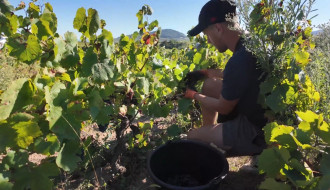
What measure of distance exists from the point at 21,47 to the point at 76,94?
44cm

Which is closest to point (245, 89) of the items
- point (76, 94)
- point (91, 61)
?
point (91, 61)

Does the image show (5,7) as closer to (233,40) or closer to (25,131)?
(25,131)

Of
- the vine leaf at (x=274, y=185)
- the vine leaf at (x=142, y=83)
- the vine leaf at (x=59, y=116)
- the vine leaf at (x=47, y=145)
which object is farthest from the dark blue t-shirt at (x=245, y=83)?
the vine leaf at (x=47, y=145)

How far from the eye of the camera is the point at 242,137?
216 centimetres

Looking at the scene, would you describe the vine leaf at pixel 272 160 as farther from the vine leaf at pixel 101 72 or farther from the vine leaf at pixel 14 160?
the vine leaf at pixel 14 160

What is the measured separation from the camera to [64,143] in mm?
1265

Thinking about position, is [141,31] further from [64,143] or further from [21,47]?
[64,143]

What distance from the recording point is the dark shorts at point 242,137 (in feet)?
7.05

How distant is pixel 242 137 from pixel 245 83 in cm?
50

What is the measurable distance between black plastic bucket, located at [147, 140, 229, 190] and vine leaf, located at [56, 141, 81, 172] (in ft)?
2.73

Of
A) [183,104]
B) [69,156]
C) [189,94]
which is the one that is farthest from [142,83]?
[69,156]

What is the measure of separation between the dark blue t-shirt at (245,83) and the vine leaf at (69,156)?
1.27 metres

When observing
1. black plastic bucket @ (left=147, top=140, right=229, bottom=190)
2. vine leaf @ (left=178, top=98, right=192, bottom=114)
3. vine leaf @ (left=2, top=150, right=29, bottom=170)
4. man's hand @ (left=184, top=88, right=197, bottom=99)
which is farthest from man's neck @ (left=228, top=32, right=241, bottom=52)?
vine leaf @ (left=2, top=150, right=29, bottom=170)

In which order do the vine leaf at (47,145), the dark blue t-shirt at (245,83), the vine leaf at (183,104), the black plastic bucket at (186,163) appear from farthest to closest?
1. the vine leaf at (183,104)
2. the black plastic bucket at (186,163)
3. the dark blue t-shirt at (245,83)
4. the vine leaf at (47,145)
